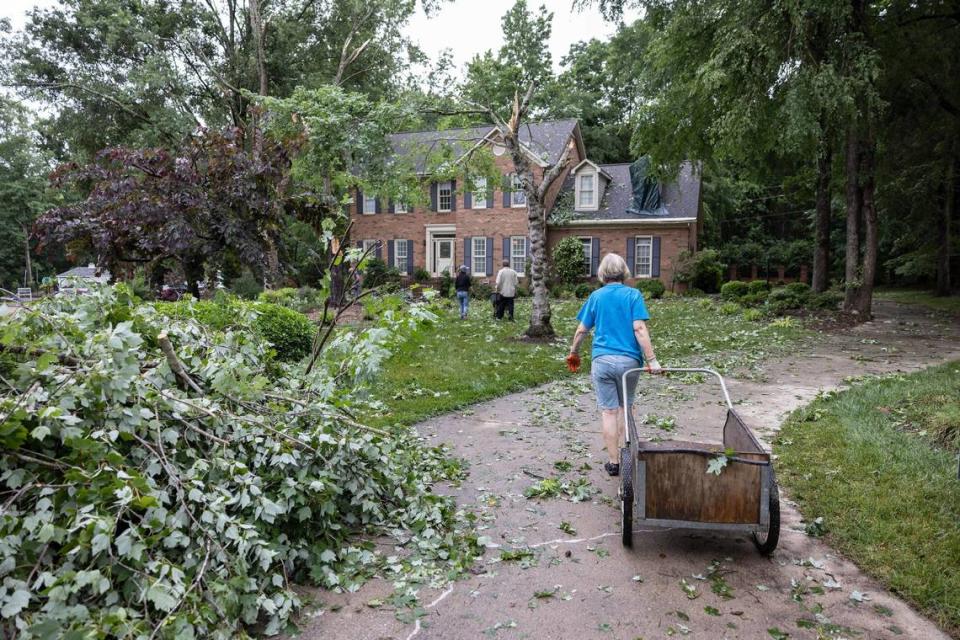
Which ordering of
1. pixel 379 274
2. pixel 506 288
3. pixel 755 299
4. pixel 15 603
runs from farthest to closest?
pixel 379 274
pixel 755 299
pixel 506 288
pixel 15 603

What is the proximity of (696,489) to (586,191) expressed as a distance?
26.6 m

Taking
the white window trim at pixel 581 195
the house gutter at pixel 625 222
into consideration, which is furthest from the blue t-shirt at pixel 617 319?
the white window trim at pixel 581 195

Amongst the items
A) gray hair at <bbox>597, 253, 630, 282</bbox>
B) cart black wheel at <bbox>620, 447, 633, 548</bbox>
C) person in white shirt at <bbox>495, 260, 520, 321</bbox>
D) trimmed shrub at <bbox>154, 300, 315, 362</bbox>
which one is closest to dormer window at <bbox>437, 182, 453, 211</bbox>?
person in white shirt at <bbox>495, 260, 520, 321</bbox>

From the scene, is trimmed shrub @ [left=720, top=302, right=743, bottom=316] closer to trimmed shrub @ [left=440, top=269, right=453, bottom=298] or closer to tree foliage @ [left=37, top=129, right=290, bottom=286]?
trimmed shrub @ [left=440, top=269, right=453, bottom=298]

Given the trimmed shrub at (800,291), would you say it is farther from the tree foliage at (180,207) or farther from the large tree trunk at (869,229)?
the tree foliage at (180,207)

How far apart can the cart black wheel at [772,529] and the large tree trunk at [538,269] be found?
9.18m

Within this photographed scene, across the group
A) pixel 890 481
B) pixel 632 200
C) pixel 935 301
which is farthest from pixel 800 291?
pixel 890 481

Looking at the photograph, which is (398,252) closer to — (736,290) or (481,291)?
(481,291)

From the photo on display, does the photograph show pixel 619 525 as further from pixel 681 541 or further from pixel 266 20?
pixel 266 20

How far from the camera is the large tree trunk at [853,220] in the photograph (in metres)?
15.5

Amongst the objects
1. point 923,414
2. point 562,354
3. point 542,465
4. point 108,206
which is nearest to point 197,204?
point 108,206

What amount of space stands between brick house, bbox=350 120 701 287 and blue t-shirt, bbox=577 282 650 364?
2238 cm

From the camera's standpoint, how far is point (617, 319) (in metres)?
4.70

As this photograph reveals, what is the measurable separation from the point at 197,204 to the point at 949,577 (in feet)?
33.8
